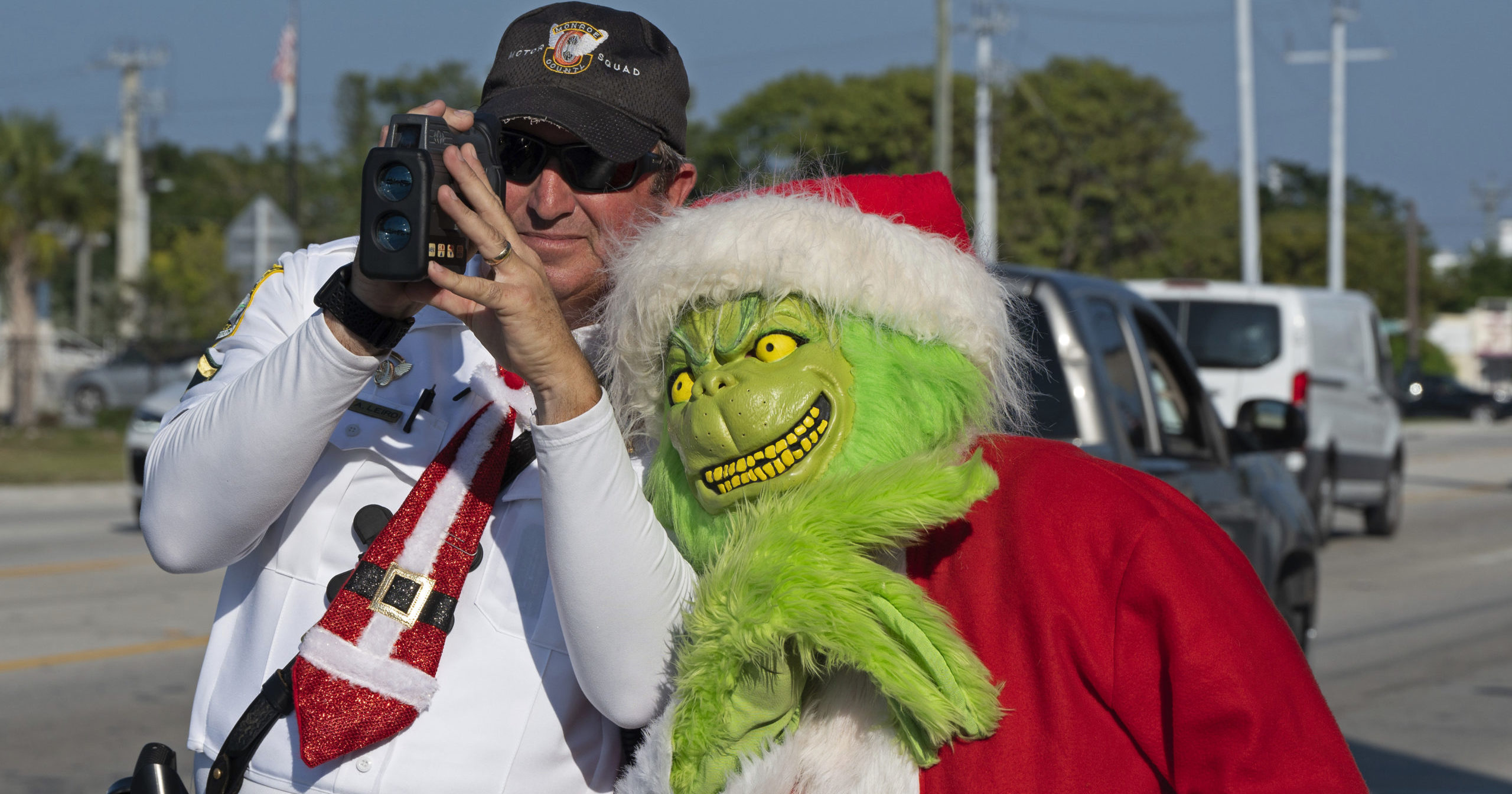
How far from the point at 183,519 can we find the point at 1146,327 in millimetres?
4245

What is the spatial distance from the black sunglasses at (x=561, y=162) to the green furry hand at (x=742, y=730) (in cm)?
82

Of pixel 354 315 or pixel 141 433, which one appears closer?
pixel 354 315

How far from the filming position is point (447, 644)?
1873 millimetres

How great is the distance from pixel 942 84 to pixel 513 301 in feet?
61.2

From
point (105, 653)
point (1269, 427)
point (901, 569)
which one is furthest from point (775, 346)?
point (105, 653)


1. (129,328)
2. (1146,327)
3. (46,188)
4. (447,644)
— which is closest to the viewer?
(447,644)

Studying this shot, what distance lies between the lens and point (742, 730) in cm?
171

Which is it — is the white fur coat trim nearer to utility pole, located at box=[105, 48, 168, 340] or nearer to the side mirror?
the side mirror

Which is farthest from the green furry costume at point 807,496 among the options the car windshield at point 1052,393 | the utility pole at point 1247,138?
the utility pole at point 1247,138

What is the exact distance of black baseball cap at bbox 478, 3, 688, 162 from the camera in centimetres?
206

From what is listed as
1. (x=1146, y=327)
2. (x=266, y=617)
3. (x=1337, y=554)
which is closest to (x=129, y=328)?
(x=1337, y=554)

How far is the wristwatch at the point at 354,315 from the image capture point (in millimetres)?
1697

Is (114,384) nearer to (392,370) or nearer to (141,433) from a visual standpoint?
(141,433)

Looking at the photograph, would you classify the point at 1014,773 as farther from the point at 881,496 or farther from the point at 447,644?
the point at 447,644
